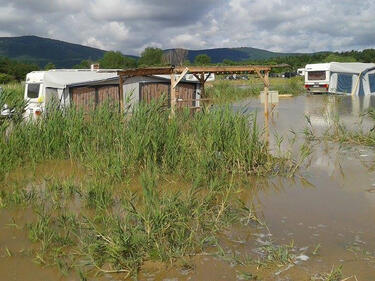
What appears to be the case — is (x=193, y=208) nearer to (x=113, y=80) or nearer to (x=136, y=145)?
(x=136, y=145)

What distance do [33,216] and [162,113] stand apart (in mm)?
3643

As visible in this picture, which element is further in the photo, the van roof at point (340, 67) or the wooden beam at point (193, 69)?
the van roof at point (340, 67)

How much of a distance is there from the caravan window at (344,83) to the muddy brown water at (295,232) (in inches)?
939

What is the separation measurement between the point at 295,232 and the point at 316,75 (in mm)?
27607

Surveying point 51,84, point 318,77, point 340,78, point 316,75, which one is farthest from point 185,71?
point 340,78

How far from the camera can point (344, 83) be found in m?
31.1

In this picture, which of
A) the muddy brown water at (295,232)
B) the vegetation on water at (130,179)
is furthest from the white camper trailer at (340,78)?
the vegetation on water at (130,179)

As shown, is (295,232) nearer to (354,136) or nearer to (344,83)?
(354,136)

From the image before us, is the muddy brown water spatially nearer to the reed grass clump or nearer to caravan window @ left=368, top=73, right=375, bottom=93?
the reed grass clump

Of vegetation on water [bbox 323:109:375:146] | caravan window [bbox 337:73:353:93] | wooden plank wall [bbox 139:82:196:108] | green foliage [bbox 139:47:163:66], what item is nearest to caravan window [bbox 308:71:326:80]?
caravan window [bbox 337:73:353:93]

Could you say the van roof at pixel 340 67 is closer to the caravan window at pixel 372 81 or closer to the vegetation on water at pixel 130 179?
the caravan window at pixel 372 81

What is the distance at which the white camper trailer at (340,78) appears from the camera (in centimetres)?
2978

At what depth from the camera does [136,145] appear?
24.7ft

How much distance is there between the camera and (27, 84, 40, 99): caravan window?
46.4ft
